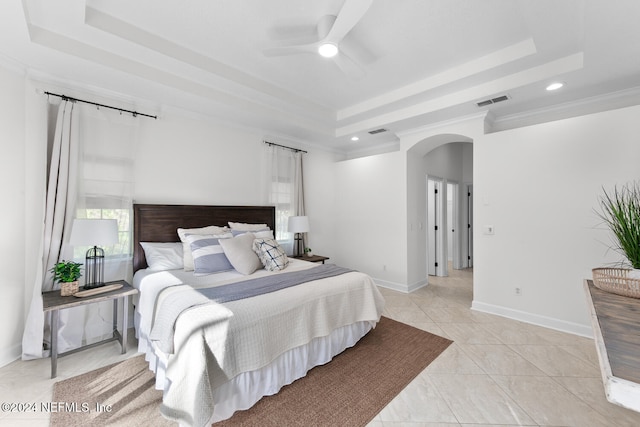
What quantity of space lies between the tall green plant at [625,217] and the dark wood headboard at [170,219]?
383 cm

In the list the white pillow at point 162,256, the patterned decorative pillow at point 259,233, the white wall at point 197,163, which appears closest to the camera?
the white pillow at point 162,256

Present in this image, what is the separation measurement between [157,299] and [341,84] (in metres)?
3.03

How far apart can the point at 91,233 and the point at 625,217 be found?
4.30 metres

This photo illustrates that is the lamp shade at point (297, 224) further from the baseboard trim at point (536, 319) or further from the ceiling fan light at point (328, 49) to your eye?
the baseboard trim at point (536, 319)

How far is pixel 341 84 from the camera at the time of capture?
3.36 meters

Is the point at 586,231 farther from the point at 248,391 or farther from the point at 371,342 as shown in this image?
the point at 248,391

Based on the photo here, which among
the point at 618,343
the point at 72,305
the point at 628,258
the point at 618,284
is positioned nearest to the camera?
the point at 618,343

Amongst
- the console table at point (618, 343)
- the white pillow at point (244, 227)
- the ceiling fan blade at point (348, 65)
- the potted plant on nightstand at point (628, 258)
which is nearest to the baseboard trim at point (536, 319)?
the potted plant on nightstand at point (628, 258)

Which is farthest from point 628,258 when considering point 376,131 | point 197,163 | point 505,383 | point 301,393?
point 197,163

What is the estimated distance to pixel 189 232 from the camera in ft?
10.5

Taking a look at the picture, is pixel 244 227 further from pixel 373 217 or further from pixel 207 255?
pixel 373 217

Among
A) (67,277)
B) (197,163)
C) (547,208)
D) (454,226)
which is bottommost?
(67,277)

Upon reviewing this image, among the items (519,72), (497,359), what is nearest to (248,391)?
(497,359)

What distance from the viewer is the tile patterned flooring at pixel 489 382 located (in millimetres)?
1735
